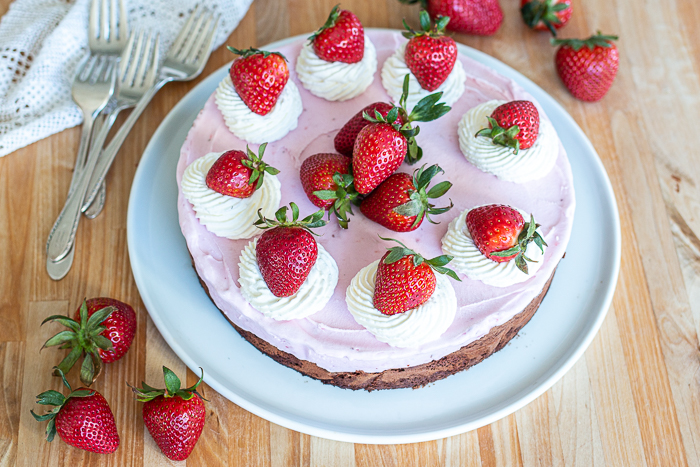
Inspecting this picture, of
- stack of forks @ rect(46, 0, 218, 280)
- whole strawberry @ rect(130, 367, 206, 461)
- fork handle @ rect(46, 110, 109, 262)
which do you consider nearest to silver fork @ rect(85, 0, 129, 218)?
stack of forks @ rect(46, 0, 218, 280)

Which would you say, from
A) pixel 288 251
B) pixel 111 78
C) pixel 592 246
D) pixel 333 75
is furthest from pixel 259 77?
pixel 592 246

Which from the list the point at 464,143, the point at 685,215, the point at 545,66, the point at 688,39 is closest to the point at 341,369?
the point at 464,143

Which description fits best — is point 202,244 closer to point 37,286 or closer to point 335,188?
point 335,188

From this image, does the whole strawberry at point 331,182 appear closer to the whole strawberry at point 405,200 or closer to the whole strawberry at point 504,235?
the whole strawberry at point 405,200

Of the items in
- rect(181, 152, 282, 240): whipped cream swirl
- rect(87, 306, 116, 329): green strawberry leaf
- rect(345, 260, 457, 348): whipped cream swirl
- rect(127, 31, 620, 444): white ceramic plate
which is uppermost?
rect(181, 152, 282, 240): whipped cream swirl

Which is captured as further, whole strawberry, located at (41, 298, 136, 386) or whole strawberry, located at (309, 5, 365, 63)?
whole strawberry, located at (309, 5, 365, 63)

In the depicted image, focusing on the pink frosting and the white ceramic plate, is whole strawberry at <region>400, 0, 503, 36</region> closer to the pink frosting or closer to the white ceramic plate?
the pink frosting

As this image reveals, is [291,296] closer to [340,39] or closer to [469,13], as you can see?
[340,39]

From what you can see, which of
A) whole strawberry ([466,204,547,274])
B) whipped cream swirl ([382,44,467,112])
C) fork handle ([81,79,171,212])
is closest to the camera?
whole strawberry ([466,204,547,274])
